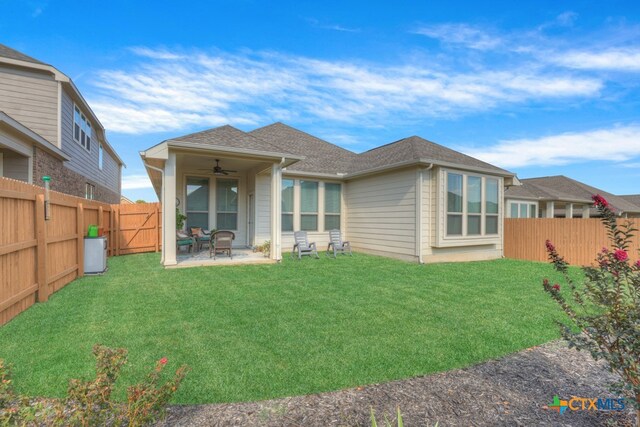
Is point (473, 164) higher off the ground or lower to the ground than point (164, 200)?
higher

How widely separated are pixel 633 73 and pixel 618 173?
87.9 feet

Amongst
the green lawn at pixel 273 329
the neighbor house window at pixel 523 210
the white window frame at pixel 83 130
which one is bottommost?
the green lawn at pixel 273 329

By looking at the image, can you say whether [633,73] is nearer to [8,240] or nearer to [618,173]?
[8,240]

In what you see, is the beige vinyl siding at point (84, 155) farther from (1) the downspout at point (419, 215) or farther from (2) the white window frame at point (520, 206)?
(2) the white window frame at point (520, 206)

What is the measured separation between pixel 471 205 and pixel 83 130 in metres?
16.0

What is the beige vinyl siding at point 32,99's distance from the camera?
9945mm

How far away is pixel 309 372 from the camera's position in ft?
9.37

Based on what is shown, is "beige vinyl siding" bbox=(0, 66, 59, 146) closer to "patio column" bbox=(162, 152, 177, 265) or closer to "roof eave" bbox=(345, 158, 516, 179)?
"patio column" bbox=(162, 152, 177, 265)

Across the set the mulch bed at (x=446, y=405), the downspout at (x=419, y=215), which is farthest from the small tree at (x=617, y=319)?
the downspout at (x=419, y=215)

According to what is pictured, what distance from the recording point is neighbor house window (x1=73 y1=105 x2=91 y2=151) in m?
12.3

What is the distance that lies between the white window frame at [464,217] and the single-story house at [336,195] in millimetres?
34

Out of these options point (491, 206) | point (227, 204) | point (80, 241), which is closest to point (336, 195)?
point (227, 204)

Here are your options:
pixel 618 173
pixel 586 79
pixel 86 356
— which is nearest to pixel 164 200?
pixel 86 356

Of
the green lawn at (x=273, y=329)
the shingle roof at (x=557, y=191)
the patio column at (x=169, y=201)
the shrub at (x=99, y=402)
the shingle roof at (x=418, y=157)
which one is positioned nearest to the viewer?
the shrub at (x=99, y=402)
